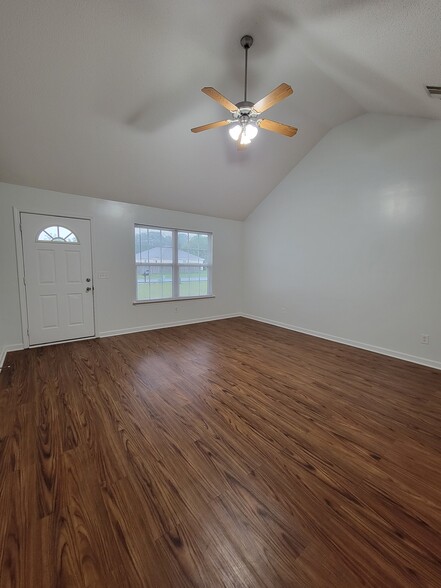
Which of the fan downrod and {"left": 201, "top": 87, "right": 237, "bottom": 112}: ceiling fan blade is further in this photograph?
the fan downrod

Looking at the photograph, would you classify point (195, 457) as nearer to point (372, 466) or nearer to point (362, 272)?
point (372, 466)

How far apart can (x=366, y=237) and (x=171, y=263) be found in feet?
11.6

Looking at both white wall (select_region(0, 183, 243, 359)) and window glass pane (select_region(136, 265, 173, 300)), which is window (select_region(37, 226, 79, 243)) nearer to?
white wall (select_region(0, 183, 243, 359))

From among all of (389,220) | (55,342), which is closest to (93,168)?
(55,342)

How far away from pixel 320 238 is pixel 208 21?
3.22 meters

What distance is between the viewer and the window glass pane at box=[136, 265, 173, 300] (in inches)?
190

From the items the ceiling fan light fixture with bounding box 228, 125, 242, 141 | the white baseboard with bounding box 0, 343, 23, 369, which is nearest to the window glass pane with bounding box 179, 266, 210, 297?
the white baseboard with bounding box 0, 343, 23, 369

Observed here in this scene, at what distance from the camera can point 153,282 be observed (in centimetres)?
500

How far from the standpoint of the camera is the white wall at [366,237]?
10.4ft

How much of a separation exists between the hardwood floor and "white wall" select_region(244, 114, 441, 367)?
1.01 metres

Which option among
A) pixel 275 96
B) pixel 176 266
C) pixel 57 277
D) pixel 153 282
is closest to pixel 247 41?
pixel 275 96

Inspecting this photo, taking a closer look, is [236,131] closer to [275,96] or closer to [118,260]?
[275,96]

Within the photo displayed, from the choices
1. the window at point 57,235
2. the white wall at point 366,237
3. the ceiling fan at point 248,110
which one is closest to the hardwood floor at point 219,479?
the white wall at point 366,237

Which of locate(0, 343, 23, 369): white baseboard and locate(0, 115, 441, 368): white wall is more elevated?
locate(0, 115, 441, 368): white wall
